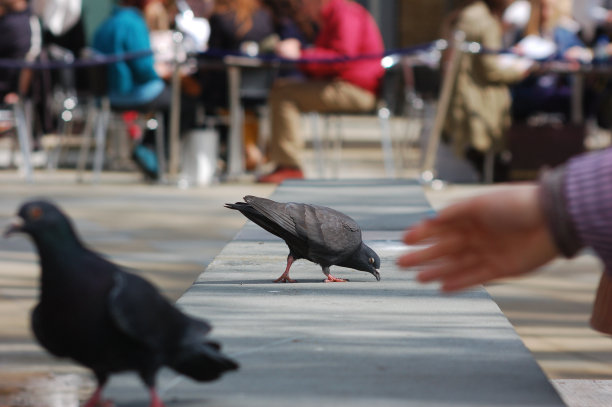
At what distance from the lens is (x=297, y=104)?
10.7m

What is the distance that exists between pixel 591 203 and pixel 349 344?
1.13 meters

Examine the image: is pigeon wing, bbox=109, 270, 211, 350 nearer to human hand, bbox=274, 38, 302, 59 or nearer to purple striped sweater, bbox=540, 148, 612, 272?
purple striped sweater, bbox=540, 148, 612, 272

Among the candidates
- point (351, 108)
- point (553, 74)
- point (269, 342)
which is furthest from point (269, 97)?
point (269, 342)

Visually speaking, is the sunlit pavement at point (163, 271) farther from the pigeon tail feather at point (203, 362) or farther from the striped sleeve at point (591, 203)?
the striped sleeve at point (591, 203)

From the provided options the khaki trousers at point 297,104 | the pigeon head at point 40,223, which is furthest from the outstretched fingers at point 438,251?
the khaki trousers at point 297,104

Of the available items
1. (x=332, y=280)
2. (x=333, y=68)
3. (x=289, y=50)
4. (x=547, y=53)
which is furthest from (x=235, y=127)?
(x=332, y=280)

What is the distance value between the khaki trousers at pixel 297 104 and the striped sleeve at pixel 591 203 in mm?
8743

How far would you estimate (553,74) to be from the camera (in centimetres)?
1131

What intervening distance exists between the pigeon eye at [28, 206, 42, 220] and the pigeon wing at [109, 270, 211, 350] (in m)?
0.17

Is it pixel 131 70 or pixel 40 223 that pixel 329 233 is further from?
pixel 131 70

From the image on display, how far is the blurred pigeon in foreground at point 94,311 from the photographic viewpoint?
6.47 ft

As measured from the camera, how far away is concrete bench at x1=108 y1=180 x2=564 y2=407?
2.25 m

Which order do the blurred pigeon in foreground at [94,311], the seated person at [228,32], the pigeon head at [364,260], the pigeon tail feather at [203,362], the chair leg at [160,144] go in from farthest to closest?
the seated person at [228,32] → the chair leg at [160,144] → the pigeon head at [364,260] → the pigeon tail feather at [203,362] → the blurred pigeon in foreground at [94,311]

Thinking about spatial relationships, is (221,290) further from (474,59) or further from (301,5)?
(301,5)
